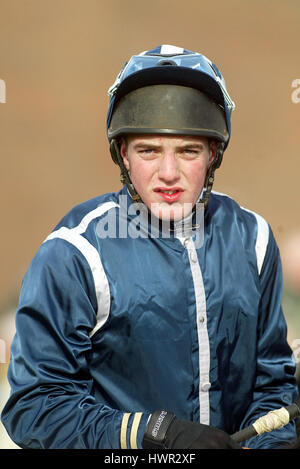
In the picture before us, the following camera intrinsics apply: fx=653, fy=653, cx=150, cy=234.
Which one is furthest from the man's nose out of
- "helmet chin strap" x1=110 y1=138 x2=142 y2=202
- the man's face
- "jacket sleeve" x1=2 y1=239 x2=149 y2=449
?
"jacket sleeve" x1=2 y1=239 x2=149 y2=449

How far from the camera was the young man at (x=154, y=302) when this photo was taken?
1.96 m

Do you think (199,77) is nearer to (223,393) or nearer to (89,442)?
(223,393)

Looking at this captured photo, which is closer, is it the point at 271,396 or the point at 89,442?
the point at 89,442

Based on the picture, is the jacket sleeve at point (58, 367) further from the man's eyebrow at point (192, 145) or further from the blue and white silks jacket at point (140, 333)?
the man's eyebrow at point (192, 145)

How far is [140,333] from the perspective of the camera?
2.07 meters

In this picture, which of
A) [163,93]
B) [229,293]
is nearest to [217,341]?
[229,293]

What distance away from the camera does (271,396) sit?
2.25 metres

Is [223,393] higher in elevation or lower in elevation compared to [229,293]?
lower

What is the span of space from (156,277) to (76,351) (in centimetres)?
35

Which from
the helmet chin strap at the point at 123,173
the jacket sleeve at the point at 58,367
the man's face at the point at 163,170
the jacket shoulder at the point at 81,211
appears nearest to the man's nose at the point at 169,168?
the man's face at the point at 163,170

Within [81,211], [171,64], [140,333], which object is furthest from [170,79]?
[140,333]

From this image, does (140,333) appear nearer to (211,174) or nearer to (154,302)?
(154,302)

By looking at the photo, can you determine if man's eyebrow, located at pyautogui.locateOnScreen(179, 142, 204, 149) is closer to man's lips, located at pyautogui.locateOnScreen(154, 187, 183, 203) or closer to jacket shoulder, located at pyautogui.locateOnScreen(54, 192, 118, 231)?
man's lips, located at pyautogui.locateOnScreen(154, 187, 183, 203)
